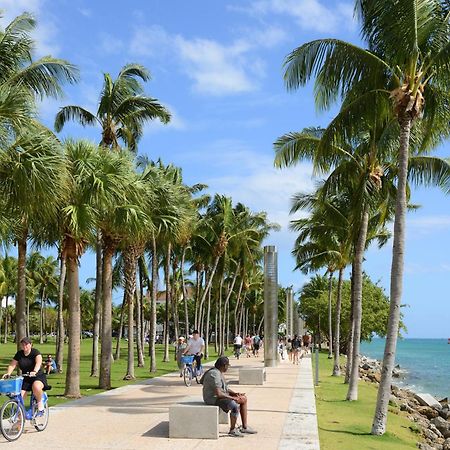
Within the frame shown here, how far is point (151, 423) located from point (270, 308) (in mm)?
19507

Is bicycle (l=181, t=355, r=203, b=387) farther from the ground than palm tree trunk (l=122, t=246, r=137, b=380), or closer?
closer

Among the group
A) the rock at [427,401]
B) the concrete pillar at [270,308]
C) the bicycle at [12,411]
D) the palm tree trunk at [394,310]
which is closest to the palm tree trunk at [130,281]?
the concrete pillar at [270,308]

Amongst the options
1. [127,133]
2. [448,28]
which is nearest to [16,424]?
[448,28]

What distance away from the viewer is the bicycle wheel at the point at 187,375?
20.5 metres

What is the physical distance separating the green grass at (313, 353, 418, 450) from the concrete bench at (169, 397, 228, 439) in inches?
74.0

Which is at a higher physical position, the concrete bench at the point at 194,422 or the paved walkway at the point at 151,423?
the concrete bench at the point at 194,422

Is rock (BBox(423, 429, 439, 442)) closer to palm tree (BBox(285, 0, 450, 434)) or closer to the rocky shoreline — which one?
the rocky shoreline

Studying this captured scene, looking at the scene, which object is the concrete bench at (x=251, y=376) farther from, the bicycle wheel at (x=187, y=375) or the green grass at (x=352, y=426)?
the green grass at (x=352, y=426)

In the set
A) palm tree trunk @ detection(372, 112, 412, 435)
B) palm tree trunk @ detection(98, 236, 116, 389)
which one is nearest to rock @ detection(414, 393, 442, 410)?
palm tree trunk @ detection(98, 236, 116, 389)

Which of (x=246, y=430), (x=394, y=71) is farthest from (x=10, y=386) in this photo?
(x=394, y=71)

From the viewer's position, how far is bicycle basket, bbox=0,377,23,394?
10.0 metres

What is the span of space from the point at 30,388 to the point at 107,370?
8879 mm

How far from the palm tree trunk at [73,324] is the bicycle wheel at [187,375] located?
13.6 ft

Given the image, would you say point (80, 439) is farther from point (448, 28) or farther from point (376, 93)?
point (448, 28)
